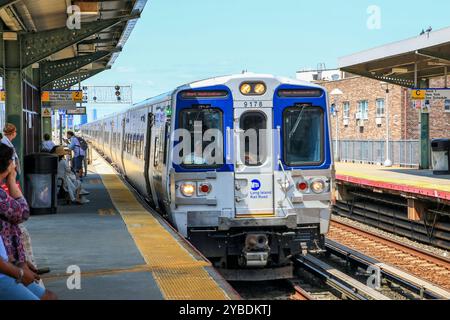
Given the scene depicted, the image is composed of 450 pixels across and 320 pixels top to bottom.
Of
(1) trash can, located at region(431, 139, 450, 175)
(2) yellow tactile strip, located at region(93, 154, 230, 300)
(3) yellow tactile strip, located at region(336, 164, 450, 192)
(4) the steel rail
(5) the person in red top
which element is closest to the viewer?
(5) the person in red top

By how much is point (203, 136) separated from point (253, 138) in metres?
0.74

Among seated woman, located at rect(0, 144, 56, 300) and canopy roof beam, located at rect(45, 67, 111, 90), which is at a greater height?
canopy roof beam, located at rect(45, 67, 111, 90)

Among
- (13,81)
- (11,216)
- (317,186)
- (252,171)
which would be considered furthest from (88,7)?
(11,216)

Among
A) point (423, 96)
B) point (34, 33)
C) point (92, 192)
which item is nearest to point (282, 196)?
point (34, 33)

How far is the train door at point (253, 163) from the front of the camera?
1015cm

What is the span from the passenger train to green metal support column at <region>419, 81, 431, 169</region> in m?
16.0

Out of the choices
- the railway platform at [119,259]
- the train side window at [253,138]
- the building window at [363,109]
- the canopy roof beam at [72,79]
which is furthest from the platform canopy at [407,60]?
the building window at [363,109]

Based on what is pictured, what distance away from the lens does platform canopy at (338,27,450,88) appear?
19500 millimetres

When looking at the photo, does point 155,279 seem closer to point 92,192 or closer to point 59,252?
point 59,252

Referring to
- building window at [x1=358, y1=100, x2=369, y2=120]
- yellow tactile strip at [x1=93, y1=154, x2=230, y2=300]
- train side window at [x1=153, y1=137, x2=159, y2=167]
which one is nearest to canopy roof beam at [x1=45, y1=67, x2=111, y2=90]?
yellow tactile strip at [x1=93, y1=154, x2=230, y2=300]

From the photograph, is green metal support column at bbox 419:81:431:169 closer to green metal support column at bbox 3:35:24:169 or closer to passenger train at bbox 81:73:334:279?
green metal support column at bbox 3:35:24:169

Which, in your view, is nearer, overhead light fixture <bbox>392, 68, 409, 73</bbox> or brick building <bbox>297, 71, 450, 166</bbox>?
overhead light fixture <bbox>392, 68, 409, 73</bbox>

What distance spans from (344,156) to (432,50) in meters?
19.9

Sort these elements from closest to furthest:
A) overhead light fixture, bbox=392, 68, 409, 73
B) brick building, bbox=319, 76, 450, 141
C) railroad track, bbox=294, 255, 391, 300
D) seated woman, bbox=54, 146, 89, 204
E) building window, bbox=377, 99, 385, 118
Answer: railroad track, bbox=294, 255, 391, 300, seated woman, bbox=54, 146, 89, 204, overhead light fixture, bbox=392, 68, 409, 73, brick building, bbox=319, 76, 450, 141, building window, bbox=377, 99, 385, 118
